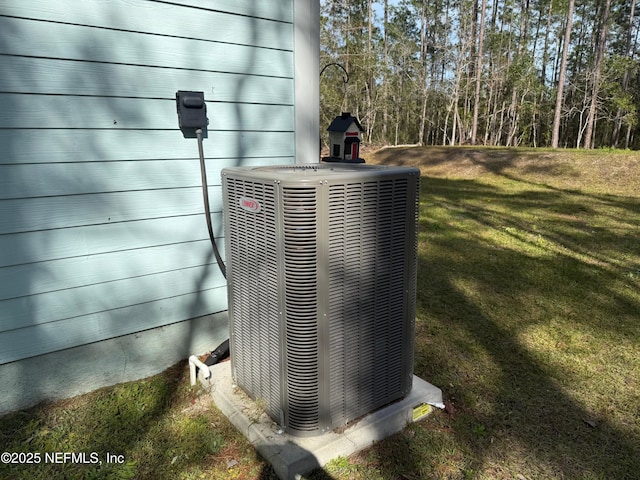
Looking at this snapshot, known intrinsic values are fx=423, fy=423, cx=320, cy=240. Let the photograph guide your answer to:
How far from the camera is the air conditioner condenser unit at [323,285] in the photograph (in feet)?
4.95

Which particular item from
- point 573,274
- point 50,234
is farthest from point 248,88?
point 573,274

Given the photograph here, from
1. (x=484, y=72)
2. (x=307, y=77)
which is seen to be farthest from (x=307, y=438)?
(x=484, y=72)

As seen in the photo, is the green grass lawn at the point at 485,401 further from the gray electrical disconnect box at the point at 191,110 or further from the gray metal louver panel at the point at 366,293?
the gray electrical disconnect box at the point at 191,110

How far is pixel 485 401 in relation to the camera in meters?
2.13

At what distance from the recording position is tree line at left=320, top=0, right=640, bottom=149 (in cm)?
2189

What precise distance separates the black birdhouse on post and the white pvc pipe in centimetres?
157

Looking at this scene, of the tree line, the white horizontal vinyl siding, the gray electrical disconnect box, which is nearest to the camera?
the white horizontal vinyl siding

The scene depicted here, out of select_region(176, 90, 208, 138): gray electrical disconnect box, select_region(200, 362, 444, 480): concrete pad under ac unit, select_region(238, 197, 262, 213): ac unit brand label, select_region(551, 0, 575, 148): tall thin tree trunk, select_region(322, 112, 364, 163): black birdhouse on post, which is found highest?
select_region(551, 0, 575, 148): tall thin tree trunk

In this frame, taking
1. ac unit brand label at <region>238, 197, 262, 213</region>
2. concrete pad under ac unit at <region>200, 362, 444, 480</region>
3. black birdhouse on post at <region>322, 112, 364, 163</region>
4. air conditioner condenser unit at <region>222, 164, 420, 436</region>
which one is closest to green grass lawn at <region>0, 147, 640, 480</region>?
concrete pad under ac unit at <region>200, 362, 444, 480</region>

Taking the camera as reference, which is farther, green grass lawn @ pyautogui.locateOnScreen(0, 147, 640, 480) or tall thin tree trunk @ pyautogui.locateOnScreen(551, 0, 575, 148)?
tall thin tree trunk @ pyautogui.locateOnScreen(551, 0, 575, 148)

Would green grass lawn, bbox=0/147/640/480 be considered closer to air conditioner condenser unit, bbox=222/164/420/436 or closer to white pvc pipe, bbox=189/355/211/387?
white pvc pipe, bbox=189/355/211/387

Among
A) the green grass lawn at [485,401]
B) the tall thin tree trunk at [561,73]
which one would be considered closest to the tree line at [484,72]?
the tall thin tree trunk at [561,73]

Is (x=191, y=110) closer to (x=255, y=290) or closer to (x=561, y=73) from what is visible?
(x=255, y=290)

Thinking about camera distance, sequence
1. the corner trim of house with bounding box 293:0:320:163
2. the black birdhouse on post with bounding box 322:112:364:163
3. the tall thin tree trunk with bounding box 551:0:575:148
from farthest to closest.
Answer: the tall thin tree trunk with bounding box 551:0:575:148 < the black birdhouse on post with bounding box 322:112:364:163 < the corner trim of house with bounding box 293:0:320:163
